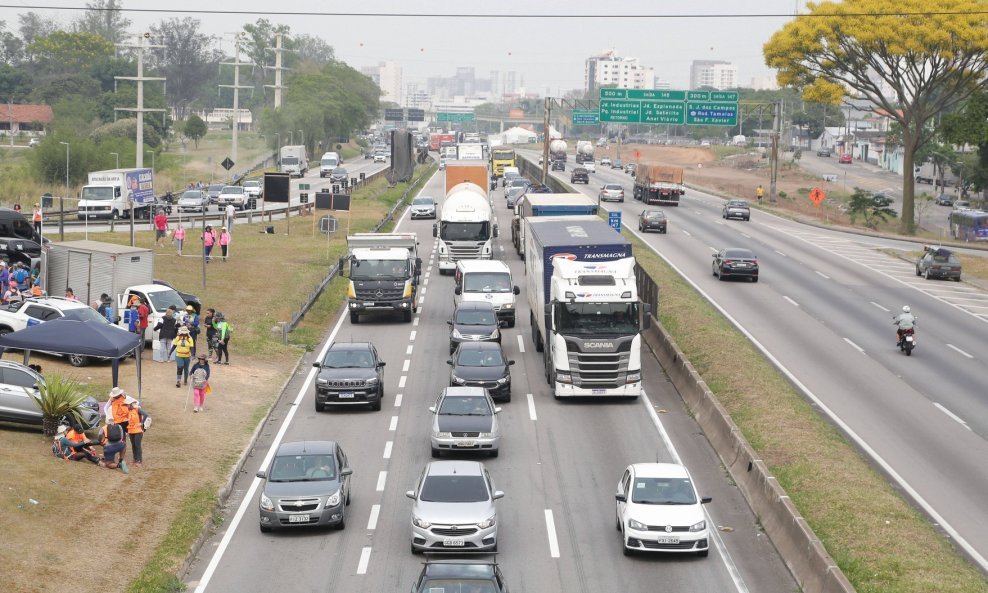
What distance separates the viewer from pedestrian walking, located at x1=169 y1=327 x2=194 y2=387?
32.8 metres

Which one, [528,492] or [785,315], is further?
[785,315]

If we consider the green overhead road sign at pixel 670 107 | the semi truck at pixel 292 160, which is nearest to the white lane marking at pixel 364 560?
the green overhead road sign at pixel 670 107

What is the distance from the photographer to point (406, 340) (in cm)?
4228

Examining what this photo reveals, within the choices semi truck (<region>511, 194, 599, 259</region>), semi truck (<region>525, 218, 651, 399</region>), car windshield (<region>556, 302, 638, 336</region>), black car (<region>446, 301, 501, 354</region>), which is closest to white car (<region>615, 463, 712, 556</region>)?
semi truck (<region>525, 218, 651, 399</region>)

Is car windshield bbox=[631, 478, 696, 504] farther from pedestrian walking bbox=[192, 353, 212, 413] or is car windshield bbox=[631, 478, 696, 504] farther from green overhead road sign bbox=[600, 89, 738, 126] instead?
green overhead road sign bbox=[600, 89, 738, 126]

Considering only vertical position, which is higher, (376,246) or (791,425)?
(376,246)

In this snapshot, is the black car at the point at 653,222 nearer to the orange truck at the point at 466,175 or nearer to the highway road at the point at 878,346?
the highway road at the point at 878,346

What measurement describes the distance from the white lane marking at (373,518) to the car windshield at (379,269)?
20.2 meters

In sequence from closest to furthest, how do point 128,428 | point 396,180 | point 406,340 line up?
point 128,428 → point 406,340 → point 396,180

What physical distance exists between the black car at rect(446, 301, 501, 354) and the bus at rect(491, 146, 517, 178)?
88.0 m

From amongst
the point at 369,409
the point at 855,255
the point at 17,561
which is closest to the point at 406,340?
the point at 369,409

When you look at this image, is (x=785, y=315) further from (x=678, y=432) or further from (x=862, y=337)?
(x=678, y=432)

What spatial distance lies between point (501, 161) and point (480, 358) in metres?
95.8

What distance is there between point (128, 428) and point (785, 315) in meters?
29.1
